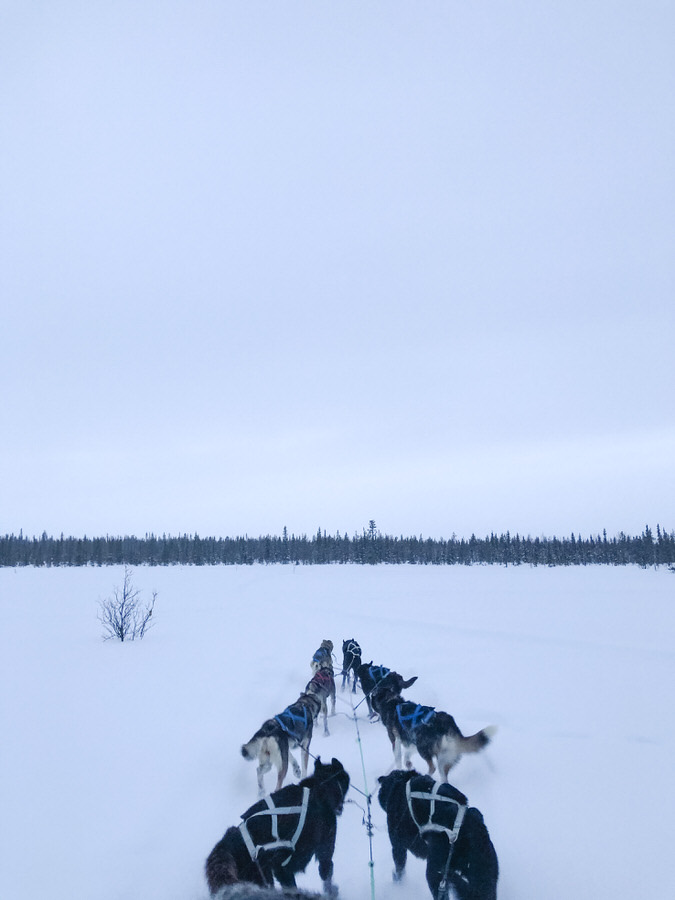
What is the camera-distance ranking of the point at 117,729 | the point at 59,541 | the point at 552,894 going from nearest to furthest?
1. the point at 552,894
2. the point at 117,729
3. the point at 59,541

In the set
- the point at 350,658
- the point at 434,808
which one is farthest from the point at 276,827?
the point at 350,658

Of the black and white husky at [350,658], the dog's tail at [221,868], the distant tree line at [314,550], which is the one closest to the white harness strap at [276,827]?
the dog's tail at [221,868]

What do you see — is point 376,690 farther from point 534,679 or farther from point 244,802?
point 534,679

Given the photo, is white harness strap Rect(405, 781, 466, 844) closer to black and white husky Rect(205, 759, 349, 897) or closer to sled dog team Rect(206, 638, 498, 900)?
sled dog team Rect(206, 638, 498, 900)

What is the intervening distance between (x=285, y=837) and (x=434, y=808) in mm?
971

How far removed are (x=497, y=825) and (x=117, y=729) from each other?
4.71 metres

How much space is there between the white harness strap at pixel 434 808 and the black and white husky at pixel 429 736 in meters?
1.20

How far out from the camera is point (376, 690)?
6504 mm

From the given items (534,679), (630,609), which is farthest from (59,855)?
(630,609)

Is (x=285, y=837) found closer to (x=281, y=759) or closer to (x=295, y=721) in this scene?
(x=281, y=759)

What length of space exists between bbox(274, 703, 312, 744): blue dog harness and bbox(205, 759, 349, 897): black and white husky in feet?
4.43

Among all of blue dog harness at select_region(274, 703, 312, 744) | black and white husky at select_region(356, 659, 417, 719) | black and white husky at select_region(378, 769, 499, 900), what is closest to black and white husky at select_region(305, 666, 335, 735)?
black and white husky at select_region(356, 659, 417, 719)

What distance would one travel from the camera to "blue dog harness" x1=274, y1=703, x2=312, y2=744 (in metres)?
4.83

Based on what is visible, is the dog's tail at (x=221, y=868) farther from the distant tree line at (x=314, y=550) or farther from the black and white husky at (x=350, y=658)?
the distant tree line at (x=314, y=550)
